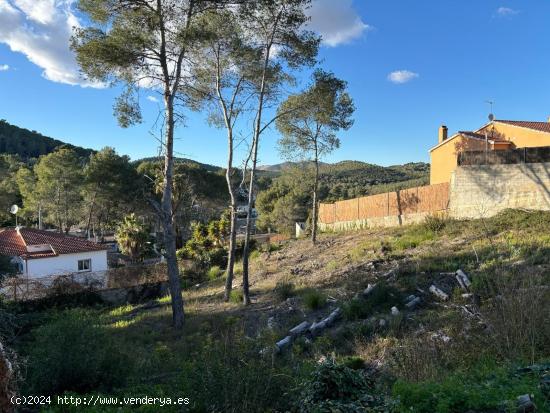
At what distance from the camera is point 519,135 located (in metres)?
22.3

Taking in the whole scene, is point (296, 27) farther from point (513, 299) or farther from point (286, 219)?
point (286, 219)

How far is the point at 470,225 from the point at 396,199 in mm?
6116

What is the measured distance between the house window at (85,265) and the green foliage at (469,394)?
24501mm

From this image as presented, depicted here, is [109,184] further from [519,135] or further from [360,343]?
[360,343]

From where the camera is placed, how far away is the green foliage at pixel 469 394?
148 inches

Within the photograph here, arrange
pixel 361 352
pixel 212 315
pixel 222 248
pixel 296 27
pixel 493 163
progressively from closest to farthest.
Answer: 1. pixel 361 352
2. pixel 212 315
3. pixel 296 27
4. pixel 493 163
5. pixel 222 248

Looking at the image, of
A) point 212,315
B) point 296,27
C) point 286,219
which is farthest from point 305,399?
point 286,219

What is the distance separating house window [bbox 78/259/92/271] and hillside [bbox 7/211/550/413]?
12.1 metres

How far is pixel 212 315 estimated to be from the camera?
1284 cm

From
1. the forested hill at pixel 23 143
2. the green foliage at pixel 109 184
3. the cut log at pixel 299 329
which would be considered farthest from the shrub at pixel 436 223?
the forested hill at pixel 23 143

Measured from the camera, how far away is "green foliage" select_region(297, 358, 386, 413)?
12.7 feet

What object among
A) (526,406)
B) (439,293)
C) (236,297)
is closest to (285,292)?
(236,297)

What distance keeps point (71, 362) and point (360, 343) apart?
4869mm

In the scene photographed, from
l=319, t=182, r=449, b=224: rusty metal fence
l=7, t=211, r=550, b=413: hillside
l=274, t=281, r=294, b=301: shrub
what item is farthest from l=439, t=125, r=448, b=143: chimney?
l=274, t=281, r=294, b=301: shrub
